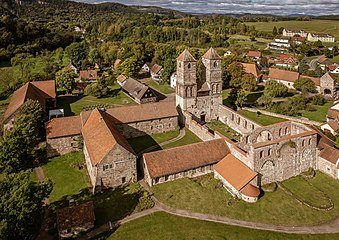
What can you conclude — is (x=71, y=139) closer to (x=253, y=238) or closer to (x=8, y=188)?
(x=8, y=188)

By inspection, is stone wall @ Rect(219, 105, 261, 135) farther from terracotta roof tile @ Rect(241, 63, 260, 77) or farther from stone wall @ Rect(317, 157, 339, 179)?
terracotta roof tile @ Rect(241, 63, 260, 77)

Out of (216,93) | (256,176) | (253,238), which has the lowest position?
(253,238)

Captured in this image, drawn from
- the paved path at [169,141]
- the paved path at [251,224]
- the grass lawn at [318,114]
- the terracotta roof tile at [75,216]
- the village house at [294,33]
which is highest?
the village house at [294,33]

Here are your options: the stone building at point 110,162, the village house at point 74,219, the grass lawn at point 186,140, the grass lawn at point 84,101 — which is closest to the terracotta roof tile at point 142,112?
the grass lawn at point 186,140

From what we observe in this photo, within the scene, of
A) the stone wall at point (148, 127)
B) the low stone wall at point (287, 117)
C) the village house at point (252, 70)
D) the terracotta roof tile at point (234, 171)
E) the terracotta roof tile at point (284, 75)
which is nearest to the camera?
the terracotta roof tile at point (234, 171)

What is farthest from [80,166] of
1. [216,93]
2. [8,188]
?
[216,93]

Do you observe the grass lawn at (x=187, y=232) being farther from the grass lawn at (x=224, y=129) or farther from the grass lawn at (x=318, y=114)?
the grass lawn at (x=318, y=114)
